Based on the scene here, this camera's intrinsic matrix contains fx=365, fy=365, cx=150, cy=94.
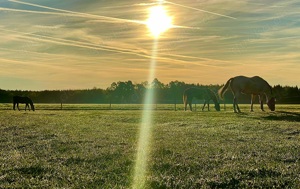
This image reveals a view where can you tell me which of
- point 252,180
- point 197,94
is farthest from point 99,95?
point 252,180

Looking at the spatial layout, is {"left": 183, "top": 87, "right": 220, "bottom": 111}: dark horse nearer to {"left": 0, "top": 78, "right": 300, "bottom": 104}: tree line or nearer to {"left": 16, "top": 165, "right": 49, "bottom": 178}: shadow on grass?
{"left": 16, "top": 165, "right": 49, "bottom": 178}: shadow on grass

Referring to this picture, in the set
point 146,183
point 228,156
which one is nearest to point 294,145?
point 228,156

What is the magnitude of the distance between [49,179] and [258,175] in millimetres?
5857

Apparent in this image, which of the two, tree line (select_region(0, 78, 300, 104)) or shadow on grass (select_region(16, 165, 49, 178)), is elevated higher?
tree line (select_region(0, 78, 300, 104))

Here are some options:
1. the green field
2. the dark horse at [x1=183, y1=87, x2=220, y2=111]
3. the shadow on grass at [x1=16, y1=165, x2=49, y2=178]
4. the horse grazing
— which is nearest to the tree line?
the dark horse at [x1=183, y1=87, x2=220, y2=111]

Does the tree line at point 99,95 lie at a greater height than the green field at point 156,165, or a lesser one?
greater

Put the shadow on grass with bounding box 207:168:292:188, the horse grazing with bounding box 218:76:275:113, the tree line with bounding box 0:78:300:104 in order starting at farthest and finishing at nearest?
the tree line with bounding box 0:78:300:104 → the horse grazing with bounding box 218:76:275:113 → the shadow on grass with bounding box 207:168:292:188

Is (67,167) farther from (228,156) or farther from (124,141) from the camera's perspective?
(124,141)

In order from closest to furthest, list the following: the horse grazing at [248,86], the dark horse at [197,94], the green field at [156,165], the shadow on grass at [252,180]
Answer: the shadow on grass at [252,180] < the green field at [156,165] < the horse grazing at [248,86] < the dark horse at [197,94]

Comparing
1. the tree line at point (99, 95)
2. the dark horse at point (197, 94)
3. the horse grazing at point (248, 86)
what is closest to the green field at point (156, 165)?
the horse grazing at point (248, 86)

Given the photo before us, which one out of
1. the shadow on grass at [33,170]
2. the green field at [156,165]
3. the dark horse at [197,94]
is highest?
the dark horse at [197,94]

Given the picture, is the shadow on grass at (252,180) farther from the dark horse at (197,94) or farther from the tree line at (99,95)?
the tree line at (99,95)

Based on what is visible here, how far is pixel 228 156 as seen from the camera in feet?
44.3

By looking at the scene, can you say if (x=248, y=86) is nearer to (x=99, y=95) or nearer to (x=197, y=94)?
(x=197, y=94)
